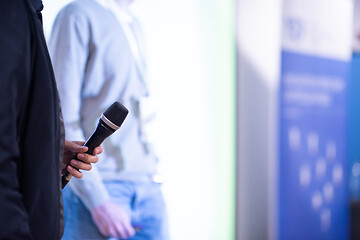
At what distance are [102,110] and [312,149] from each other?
6.10ft

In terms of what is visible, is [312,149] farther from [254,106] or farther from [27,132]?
[27,132]

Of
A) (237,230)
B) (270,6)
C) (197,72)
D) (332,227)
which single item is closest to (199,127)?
(197,72)

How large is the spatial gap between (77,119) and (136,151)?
374 mm

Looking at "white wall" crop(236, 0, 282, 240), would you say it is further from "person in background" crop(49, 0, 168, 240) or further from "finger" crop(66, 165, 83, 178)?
"finger" crop(66, 165, 83, 178)

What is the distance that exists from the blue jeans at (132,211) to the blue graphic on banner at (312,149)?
3.53 feet

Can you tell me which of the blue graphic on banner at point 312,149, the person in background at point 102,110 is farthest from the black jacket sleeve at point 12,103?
the blue graphic on banner at point 312,149

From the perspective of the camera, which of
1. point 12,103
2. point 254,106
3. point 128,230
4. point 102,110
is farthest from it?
point 254,106

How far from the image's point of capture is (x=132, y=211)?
237cm

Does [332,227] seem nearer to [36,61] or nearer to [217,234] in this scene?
[217,234]

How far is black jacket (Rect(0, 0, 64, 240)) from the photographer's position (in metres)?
0.88

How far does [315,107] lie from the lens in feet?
11.3

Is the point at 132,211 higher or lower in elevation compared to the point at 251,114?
lower

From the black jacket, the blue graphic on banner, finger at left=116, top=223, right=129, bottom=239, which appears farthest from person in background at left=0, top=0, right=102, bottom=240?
the blue graphic on banner

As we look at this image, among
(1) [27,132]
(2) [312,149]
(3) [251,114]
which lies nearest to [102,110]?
(1) [27,132]
